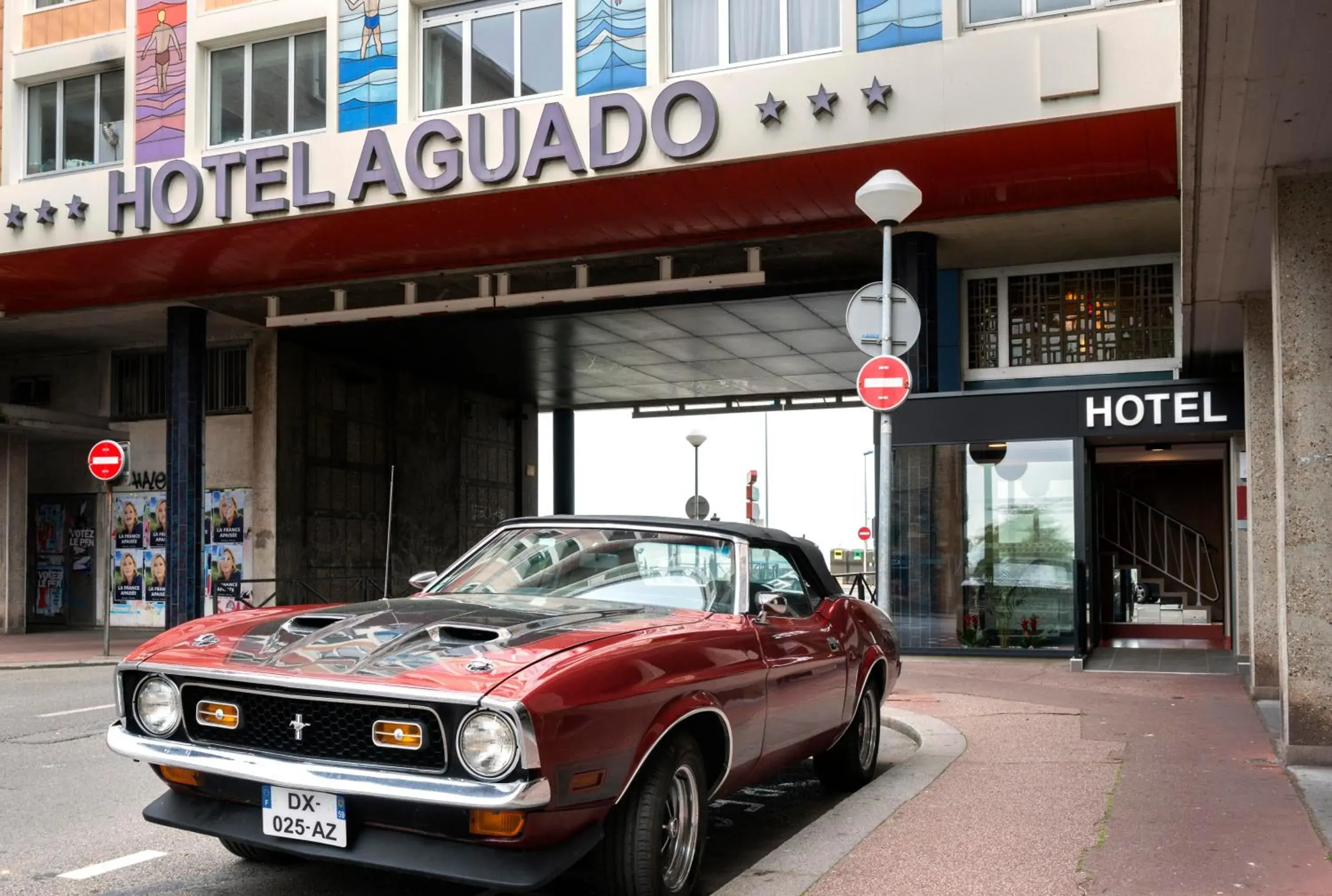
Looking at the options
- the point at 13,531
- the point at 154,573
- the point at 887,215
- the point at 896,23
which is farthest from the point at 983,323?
the point at 13,531

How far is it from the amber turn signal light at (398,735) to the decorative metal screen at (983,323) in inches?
544

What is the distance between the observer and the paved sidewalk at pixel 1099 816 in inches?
192

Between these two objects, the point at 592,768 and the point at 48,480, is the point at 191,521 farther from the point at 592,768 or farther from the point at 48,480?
the point at 592,768

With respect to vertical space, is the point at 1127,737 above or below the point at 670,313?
below

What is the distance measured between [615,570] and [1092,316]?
12613 millimetres

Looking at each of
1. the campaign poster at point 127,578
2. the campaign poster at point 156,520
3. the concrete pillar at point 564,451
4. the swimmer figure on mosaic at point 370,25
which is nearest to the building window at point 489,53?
the swimmer figure on mosaic at point 370,25

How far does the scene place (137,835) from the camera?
237 inches

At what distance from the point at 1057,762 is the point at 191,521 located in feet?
57.6

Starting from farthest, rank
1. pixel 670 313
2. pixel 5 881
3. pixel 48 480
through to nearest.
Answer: pixel 48 480, pixel 670 313, pixel 5 881

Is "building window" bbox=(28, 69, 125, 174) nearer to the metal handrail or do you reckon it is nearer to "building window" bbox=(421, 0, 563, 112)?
"building window" bbox=(421, 0, 563, 112)

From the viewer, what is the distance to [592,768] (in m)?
4.03

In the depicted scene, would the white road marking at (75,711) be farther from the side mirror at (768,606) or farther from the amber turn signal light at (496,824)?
the amber turn signal light at (496,824)

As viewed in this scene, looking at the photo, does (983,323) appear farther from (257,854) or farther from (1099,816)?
(257,854)

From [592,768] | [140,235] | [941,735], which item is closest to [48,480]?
[140,235]
